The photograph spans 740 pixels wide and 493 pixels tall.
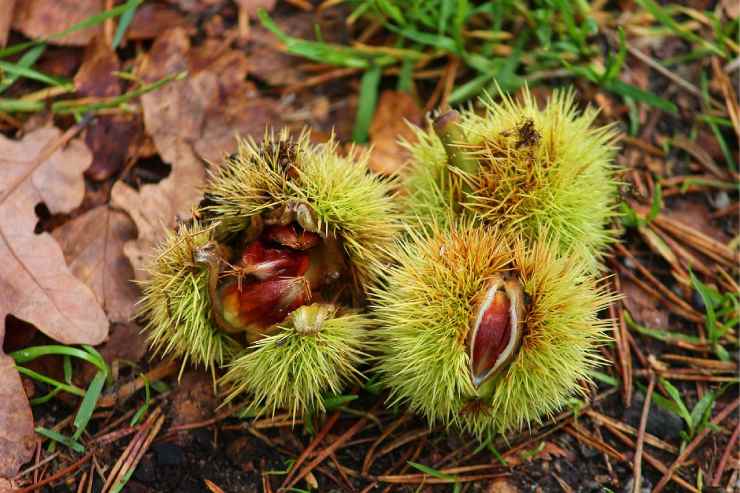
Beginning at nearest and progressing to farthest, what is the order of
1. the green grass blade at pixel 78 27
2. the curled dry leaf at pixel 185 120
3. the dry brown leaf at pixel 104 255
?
1. the dry brown leaf at pixel 104 255
2. the curled dry leaf at pixel 185 120
3. the green grass blade at pixel 78 27

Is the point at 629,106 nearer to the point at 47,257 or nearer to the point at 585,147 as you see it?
the point at 585,147

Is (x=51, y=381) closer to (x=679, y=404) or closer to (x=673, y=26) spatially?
(x=679, y=404)

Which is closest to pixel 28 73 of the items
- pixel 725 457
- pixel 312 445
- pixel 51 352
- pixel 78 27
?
pixel 78 27

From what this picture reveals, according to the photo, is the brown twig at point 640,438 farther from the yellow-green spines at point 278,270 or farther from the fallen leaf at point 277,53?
the fallen leaf at point 277,53

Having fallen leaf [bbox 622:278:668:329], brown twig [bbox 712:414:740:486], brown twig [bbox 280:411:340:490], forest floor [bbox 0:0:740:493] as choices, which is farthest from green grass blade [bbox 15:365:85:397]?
brown twig [bbox 712:414:740:486]

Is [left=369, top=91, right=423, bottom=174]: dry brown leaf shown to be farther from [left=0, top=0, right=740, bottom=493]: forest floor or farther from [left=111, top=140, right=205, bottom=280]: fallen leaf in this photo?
[left=111, top=140, right=205, bottom=280]: fallen leaf

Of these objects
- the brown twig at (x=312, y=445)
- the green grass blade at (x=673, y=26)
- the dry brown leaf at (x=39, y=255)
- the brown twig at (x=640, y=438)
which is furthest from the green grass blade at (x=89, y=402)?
the green grass blade at (x=673, y=26)
